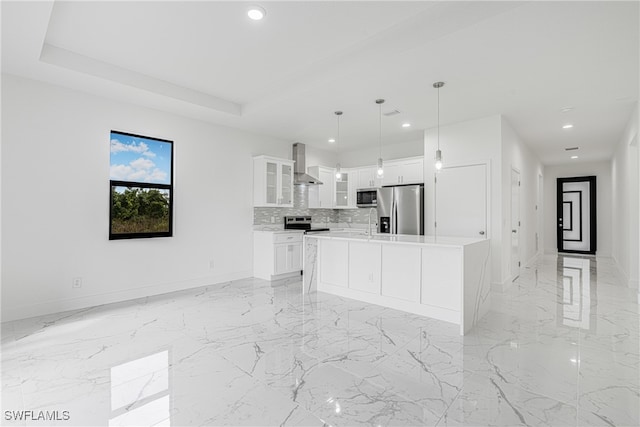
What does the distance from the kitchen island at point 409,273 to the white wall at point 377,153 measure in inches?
121

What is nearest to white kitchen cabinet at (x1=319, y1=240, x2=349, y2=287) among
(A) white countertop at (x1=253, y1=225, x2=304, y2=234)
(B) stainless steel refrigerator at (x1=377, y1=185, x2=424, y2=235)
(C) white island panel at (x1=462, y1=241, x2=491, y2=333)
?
(A) white countertop at (x1=253, y1=225, x2=304, y2=234)

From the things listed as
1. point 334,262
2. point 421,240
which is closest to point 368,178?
point 334,262

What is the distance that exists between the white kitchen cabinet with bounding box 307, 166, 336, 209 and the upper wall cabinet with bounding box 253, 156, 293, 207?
0.87 meters

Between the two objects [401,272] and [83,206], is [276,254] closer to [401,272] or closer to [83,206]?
[401,272]

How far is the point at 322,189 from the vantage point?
23.2 ft

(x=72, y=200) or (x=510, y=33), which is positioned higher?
(x=510, y=33)

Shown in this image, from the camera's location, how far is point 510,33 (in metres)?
2.59

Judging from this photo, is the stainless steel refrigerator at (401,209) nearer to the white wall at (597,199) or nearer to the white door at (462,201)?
the white door at (462,201)

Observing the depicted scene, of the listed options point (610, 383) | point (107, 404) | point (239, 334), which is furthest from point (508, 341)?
point (107, 404)

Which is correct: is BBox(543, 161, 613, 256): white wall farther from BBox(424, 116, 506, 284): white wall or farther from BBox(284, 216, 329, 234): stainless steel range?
BBox(284, 216, 329, 234): stainless steel range

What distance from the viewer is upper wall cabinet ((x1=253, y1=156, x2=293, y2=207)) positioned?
569cm

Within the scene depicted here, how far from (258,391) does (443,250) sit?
2.35m

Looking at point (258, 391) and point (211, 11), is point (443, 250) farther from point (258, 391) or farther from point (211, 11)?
point (211, 11)

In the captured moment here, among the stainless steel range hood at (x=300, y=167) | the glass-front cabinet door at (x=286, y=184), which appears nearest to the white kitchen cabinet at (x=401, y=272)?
the glass-front cabinet door at (x=286, y=184)
